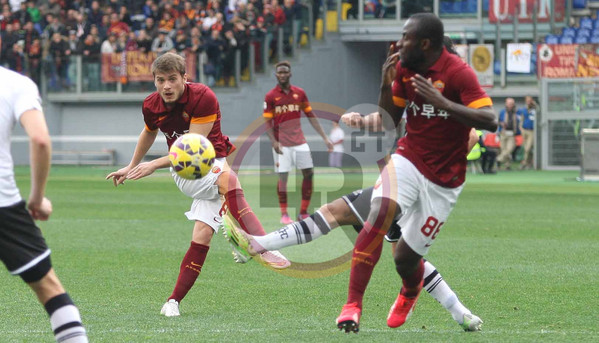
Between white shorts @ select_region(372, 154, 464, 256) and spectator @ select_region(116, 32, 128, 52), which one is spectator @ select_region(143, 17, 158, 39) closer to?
spectator @ select_region(116, 32, 128, 52)

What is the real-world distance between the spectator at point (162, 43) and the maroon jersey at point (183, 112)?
81.1 feet

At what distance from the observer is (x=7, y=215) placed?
5.22 m

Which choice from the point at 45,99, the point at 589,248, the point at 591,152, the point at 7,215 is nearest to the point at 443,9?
the point at 591,152

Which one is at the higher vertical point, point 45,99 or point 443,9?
point 443,9

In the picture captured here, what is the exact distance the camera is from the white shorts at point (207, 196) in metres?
8.17

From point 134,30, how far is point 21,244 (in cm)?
3020

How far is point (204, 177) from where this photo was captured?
26.6 feet

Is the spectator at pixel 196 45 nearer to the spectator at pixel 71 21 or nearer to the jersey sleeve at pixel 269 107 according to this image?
the spectator at pixel 71 21

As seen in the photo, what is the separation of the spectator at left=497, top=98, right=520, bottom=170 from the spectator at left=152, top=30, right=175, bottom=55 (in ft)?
37.4

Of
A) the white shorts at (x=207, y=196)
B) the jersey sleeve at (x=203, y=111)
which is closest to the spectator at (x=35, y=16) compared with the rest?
the white shorts at (x=207, y=196)

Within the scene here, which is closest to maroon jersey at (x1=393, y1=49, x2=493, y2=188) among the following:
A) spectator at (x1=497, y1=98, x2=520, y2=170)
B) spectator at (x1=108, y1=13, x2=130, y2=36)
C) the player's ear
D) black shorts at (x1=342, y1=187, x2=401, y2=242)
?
the player's ear

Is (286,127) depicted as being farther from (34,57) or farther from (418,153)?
(34,57)

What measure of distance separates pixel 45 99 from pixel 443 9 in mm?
14933

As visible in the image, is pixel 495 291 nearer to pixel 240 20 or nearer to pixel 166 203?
pixel 166 203
